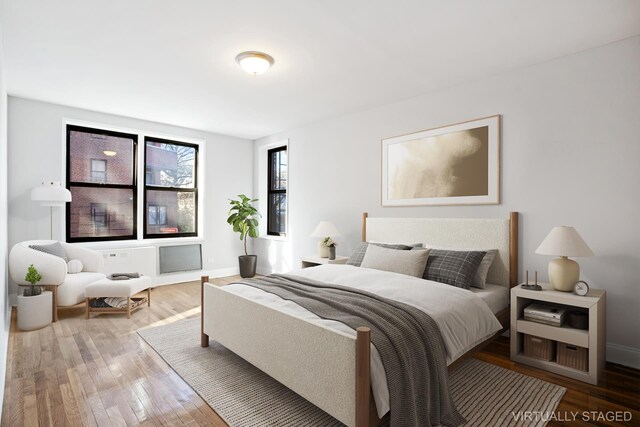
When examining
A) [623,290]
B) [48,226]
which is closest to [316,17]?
[623,290]

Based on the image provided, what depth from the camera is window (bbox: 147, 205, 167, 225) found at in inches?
212

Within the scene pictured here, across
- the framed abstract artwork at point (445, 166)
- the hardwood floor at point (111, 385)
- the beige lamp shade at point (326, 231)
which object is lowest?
the hardwood floor at point (111, 385)

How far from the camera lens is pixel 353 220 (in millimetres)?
4645

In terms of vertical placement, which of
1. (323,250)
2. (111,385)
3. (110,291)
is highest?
(323,250)

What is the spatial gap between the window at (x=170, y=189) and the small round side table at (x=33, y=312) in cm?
195

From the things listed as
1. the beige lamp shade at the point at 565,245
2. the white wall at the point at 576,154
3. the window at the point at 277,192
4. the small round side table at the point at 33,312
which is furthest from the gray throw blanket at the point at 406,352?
the window at the point at 277,192

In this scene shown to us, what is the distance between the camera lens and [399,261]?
3.23 meters

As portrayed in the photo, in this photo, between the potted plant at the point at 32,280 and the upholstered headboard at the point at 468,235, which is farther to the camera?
Result: the potted plant at the point at 32,280

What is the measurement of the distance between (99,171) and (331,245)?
3541 millimetres

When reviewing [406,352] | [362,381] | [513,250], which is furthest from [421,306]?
[513,250]

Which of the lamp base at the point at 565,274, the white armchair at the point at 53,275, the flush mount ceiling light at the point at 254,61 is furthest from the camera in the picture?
the white armchair at the point at 53,275

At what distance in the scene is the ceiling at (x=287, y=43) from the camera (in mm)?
2291

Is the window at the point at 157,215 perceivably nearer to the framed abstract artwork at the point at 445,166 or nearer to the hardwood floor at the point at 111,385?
the hardwood floor at the point at 111,385

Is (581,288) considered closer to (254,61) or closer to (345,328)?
(345,328)
